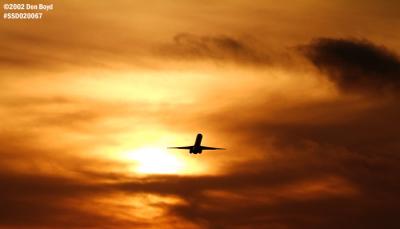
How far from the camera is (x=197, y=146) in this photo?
218 ft
